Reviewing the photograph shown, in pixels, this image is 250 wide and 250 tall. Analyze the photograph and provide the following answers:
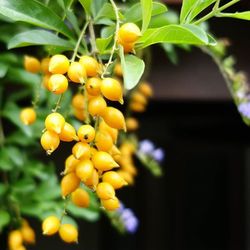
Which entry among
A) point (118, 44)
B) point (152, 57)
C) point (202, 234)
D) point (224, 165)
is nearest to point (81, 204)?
point (118, 44)

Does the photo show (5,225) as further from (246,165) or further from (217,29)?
(246,165)

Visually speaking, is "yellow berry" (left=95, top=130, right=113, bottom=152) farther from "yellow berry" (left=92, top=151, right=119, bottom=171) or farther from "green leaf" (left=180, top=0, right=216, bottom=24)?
"green leaf" (left=180, top=0, right=216, bottom=24)

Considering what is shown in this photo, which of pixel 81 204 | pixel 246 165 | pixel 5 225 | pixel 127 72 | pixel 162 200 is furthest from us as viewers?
pixel 162 200

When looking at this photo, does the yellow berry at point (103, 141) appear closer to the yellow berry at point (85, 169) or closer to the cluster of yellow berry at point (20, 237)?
the yellow berry at point (85, 169)

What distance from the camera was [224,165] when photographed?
128 inches

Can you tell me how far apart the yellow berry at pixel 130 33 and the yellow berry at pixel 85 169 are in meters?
0.12

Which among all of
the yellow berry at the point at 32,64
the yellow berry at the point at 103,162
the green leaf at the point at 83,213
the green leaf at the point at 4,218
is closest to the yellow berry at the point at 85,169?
the yellow berry at the point at 103,162

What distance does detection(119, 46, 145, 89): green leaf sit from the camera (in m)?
0.50

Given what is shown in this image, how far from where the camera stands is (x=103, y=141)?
0.58 metres

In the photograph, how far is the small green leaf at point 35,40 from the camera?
639mm

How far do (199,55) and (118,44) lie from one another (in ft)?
2.15

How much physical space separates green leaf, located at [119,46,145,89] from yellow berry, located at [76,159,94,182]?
97 millimetres

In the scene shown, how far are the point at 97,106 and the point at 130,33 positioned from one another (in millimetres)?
73

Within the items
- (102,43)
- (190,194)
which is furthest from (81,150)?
(190,194)
